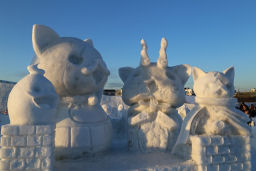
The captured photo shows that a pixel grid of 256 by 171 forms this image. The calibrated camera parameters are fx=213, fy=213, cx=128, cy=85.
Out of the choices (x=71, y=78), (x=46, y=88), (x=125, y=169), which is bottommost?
(x=125, y=169)

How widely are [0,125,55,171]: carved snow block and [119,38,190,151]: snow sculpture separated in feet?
5.86

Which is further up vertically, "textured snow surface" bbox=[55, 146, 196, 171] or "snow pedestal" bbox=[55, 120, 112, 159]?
"snow pedestal" bbox=[55, 120, 112, 159]

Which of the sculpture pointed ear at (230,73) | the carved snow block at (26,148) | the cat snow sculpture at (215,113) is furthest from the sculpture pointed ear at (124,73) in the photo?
the carved snow block at (26,148)

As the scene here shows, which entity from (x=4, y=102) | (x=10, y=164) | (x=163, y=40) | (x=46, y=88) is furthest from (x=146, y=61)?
(x=4, y=102)

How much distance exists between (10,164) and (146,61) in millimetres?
2866

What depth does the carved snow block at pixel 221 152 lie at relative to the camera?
3.00 metres

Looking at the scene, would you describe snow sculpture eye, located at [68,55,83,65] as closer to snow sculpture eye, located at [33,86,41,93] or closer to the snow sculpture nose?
the snow sculpture nose

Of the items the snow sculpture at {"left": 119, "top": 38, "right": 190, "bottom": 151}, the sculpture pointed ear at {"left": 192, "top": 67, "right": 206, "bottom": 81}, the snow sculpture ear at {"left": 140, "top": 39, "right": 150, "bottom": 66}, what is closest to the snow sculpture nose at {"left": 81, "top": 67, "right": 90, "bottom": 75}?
the snow sculpture at {"left": 119, "top": 38, "right": 190, "bottom": 151}

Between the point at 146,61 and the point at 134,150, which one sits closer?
the point at 134,150

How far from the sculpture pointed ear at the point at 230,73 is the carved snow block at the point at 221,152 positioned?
2.97 feet

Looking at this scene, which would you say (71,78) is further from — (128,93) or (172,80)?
(172,80)

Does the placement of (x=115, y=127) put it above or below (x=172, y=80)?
below

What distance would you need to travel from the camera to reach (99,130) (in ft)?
11.3

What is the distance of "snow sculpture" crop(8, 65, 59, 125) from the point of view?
2545 mm
